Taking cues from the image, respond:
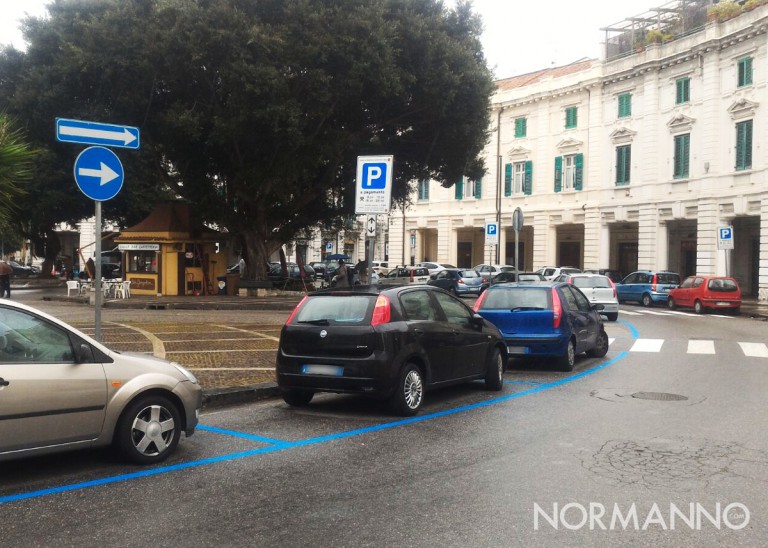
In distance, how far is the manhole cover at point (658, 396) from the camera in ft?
31.5

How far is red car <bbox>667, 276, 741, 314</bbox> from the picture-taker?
28.5 metres

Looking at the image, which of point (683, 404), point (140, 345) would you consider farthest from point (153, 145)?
point (683, 404)

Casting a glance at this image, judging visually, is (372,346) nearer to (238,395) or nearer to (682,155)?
(238,395)

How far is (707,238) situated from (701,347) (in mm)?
22076

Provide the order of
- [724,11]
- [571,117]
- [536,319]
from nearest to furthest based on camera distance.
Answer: [536,319]
[724,11]
[571,117]

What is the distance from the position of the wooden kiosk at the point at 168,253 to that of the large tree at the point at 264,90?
5.33ft

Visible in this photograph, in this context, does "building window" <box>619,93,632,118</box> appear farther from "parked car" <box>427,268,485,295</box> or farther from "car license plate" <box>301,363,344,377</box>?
"car license plate" <box>301,363,344,377</box>

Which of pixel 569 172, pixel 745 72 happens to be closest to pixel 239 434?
pixel 745 72

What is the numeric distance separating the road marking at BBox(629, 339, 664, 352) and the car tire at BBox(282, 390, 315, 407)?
28.9ft

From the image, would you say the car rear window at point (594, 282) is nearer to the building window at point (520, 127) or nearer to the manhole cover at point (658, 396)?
the manhole cover at point (658, 396)

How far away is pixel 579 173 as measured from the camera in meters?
44.6

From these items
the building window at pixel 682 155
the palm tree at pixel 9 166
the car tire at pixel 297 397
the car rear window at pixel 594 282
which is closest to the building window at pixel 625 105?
the building window at pixel 682 155

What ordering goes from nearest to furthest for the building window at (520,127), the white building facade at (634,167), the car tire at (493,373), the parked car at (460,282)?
1. the car tire at (493,373)
2. the white building facade at (634,167)
3. the parked car at (460,282)
4. the building window at (520,127)

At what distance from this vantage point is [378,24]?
79.2 feet
